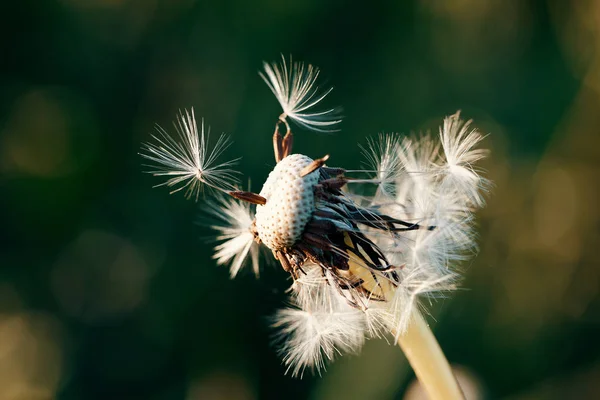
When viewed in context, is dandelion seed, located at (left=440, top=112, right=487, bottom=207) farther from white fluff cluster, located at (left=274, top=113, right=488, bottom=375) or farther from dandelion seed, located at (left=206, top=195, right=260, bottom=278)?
dandelion seed, located at (left=206, top=195, right=260, bottom=278)

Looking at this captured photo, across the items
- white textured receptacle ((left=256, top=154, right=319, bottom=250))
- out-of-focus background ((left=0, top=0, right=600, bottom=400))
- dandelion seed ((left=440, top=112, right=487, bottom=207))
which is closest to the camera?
white textured receptacle ((left=256, top=154, right=319, bottom=250))

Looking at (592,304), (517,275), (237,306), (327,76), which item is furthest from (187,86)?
(592,304)

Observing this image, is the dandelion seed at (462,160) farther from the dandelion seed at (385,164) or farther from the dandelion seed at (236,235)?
the dandelion seed at (236,235)

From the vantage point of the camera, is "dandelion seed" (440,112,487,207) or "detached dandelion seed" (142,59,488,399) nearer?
"detached dandelion seed" (142,59,488,399)

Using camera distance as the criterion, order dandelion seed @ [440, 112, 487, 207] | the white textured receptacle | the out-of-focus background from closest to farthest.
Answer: the white textured receptacle, dandelion seed @ [440, 112, 487, 207], the out-of-focus background

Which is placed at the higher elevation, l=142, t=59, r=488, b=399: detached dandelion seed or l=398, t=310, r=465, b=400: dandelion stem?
l=142, t=59, r=488, b=399: detached dandelion seed

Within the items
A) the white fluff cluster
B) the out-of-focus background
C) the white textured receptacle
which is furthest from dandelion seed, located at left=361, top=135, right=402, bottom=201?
the out-of-focus background

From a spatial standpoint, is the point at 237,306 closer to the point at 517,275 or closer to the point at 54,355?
the point at 54,355
